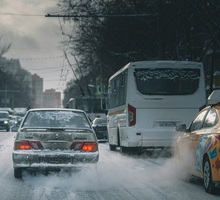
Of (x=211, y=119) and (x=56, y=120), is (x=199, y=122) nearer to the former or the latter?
(x=211, y=119)

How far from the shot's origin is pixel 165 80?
886 inches

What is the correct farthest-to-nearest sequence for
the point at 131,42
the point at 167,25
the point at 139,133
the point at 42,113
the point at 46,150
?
the point at 131,42, the point at 167,25, the point at 139,133, the point at 42,113, the point at 46,150

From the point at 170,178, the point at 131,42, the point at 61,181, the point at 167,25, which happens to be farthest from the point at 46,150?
the point at 131,42

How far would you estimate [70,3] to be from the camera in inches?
1540

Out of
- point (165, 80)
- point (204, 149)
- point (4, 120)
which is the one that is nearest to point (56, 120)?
point (204, 149)

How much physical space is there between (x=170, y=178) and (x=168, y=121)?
7397 millimetres

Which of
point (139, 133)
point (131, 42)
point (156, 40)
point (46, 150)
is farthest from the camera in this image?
point (131, 42)

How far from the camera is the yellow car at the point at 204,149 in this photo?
11.6 meters

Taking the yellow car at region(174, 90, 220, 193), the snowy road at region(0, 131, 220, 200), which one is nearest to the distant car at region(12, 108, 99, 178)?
the snowy road at region(0, 131, 220, 200)

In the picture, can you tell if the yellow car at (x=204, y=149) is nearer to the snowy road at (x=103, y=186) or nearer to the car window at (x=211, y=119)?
the car window at (x=211, y=119)

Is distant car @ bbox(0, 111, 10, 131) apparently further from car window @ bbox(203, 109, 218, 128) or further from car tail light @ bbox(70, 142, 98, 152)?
car window @ bbox(203, 109, 218, 128)

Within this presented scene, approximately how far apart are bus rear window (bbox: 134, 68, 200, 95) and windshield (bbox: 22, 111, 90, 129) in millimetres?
7769

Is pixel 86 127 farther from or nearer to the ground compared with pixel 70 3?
nearer to the ground

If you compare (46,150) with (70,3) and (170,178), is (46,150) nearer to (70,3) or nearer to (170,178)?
(170,178)
